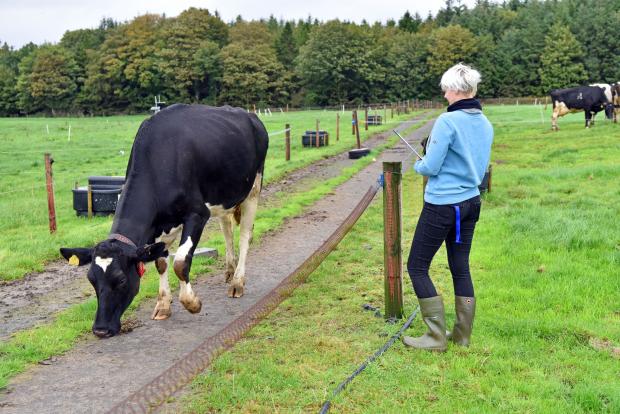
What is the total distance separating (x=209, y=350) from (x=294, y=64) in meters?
99.7

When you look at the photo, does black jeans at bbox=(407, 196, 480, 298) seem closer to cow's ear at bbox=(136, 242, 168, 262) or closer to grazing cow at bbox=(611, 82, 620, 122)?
cow's ear at bbox=(136, 242, 168, 262)

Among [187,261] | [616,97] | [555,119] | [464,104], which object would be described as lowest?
[187,261]

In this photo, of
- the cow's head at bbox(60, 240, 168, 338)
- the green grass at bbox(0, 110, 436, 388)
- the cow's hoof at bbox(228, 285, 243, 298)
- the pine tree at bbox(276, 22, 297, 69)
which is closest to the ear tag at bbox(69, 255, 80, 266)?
the cow's head at bbox(60, 240, 168, 338)

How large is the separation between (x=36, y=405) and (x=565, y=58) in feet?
320

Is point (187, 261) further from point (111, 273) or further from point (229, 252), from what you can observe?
point (229, 252)

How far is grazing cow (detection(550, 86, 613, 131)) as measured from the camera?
29.7 metres

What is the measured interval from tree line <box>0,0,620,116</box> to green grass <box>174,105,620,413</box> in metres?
82.1

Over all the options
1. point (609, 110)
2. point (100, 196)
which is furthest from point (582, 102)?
point (100, 196)

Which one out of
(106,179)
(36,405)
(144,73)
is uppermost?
(144,73)

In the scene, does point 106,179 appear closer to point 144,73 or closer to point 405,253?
point 405,253

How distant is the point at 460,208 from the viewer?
4.94 m

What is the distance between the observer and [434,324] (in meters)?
5.18

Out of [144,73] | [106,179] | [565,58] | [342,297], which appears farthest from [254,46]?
[342,297]

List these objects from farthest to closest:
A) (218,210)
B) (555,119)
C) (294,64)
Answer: (294,64) < (555,119) < (218,210)
